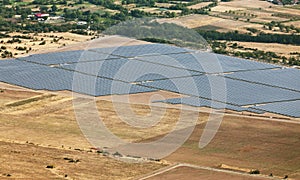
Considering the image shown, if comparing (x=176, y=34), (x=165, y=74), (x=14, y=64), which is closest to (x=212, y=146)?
(x=165, y=74)

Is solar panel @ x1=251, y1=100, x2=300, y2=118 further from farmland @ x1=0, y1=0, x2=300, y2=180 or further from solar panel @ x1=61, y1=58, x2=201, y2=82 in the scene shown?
solar panel @ x1=61, y1=58, x2=201, y2=82

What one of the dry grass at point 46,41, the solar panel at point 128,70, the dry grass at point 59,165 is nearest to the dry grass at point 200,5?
the dry grass at point 46,41

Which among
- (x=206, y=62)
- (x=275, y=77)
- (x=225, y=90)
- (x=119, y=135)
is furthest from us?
(x=206, y=62)

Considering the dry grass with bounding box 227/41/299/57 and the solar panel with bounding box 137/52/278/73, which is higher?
the solar panel with bounding box 137/52/278/73

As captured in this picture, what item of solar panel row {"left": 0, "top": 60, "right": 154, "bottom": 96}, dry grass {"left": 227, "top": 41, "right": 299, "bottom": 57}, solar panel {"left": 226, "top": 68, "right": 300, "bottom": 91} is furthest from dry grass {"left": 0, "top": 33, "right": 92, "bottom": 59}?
solar panel {"left": 226, "top": 68, "right": 300, "bottom": 91}

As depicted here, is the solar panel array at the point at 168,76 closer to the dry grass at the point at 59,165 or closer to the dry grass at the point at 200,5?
the dry grass at the point at 59,165

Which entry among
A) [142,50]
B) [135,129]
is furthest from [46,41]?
[135,129]

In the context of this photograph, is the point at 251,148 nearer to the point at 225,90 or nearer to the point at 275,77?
the point at 225,90
